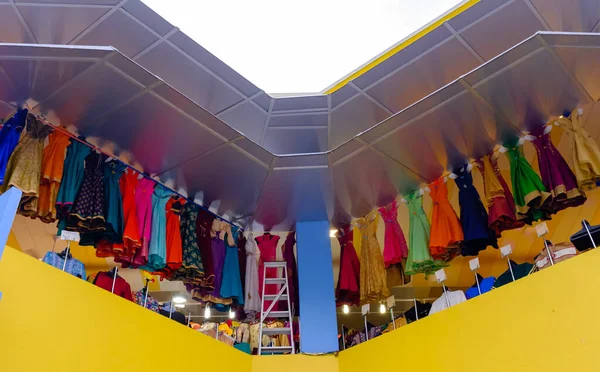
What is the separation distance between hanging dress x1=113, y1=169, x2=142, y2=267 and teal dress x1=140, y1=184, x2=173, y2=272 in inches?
6.7

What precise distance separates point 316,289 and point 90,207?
2.33 m

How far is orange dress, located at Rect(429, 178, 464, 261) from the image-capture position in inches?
180

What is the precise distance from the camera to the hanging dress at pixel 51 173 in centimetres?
389

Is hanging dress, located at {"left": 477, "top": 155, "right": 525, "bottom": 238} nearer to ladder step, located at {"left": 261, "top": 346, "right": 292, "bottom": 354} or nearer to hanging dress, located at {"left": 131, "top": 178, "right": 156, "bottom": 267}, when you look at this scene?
ladder step, located at {"left": 261, "top": 346, "right": 292, "bottom": 354}

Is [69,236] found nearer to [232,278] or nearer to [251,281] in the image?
[232,278]

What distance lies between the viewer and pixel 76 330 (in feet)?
10.9

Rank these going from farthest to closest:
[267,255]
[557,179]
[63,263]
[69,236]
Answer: [267,255] → [63,263] → [557,179] → [69,236]

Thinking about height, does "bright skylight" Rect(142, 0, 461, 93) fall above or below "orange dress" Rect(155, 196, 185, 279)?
above

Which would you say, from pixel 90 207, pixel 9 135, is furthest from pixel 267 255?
pixel 9 135

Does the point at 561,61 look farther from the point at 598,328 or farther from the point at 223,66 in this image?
the point at 223,66

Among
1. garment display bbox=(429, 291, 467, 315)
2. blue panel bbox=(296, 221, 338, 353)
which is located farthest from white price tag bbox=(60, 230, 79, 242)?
garment display bbox=(429, 291, 467, 315)

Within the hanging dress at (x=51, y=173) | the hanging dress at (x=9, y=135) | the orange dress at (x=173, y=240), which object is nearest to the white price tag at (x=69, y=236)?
the hanging dress at (x=51, y=173)

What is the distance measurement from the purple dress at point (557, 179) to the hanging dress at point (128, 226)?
334cm

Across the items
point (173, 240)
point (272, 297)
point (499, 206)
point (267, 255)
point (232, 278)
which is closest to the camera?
point (499, 206)
